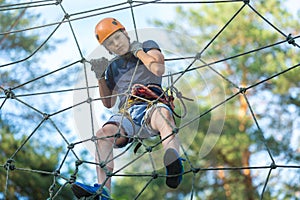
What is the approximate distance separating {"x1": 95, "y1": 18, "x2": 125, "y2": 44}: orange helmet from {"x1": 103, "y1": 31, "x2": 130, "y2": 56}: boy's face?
11 millimetres

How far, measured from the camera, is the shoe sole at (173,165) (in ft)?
5.75

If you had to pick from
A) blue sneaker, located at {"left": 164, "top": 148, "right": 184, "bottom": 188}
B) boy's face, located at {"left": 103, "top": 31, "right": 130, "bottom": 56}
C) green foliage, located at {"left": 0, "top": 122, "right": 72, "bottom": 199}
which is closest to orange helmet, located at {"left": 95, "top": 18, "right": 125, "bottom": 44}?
boy's face, located at {"left": 103, "top": 31, "right": 130, "bottom": 56}

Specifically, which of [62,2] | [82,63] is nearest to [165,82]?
[82,63]

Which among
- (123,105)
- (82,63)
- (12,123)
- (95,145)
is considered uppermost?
(12,123)

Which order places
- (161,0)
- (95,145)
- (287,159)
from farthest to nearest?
(287,159) < (161,0) < (95,145)

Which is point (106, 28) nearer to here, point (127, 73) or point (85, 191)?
point (127, 73)

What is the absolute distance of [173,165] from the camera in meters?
1.75

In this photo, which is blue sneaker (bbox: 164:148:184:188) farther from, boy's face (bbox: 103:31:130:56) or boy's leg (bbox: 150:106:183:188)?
boy's face (bbox: 103:31:130:56)

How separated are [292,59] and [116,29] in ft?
14.8

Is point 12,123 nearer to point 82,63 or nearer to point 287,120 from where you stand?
point 287,120

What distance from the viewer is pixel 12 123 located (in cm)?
604

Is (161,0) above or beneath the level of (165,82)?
above

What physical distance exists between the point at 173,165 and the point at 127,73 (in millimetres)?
339

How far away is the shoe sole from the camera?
175 cm
